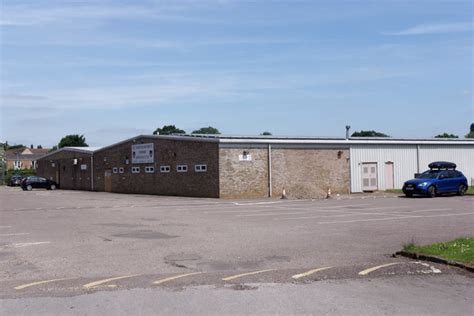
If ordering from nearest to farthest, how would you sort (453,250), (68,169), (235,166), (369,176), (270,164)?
1. (453,250)
2. (235,166)
3. (270,164)
4. (369,176)
5. (68,169)

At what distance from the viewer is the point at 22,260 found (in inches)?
457

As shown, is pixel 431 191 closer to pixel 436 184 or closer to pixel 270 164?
pixel 436 184

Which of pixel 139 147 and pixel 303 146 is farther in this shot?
pixel 139 147

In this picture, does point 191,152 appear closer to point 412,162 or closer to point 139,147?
point 139,147

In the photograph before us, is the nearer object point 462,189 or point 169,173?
point 462,189

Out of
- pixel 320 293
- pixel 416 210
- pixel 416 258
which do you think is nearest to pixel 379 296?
pixel 320 293

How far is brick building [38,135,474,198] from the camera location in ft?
121

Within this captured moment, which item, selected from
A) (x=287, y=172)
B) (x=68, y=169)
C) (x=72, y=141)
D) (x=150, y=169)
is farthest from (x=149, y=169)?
(x=72, y=141)

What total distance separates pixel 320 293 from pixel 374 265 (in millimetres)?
2617

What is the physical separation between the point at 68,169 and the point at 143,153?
19.9 m

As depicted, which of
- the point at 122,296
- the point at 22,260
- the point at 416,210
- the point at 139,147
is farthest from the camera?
the point at 139,147

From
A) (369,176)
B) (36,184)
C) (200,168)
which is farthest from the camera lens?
(36,184)

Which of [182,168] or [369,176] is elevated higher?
[182,168]

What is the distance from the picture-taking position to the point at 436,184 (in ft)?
113
